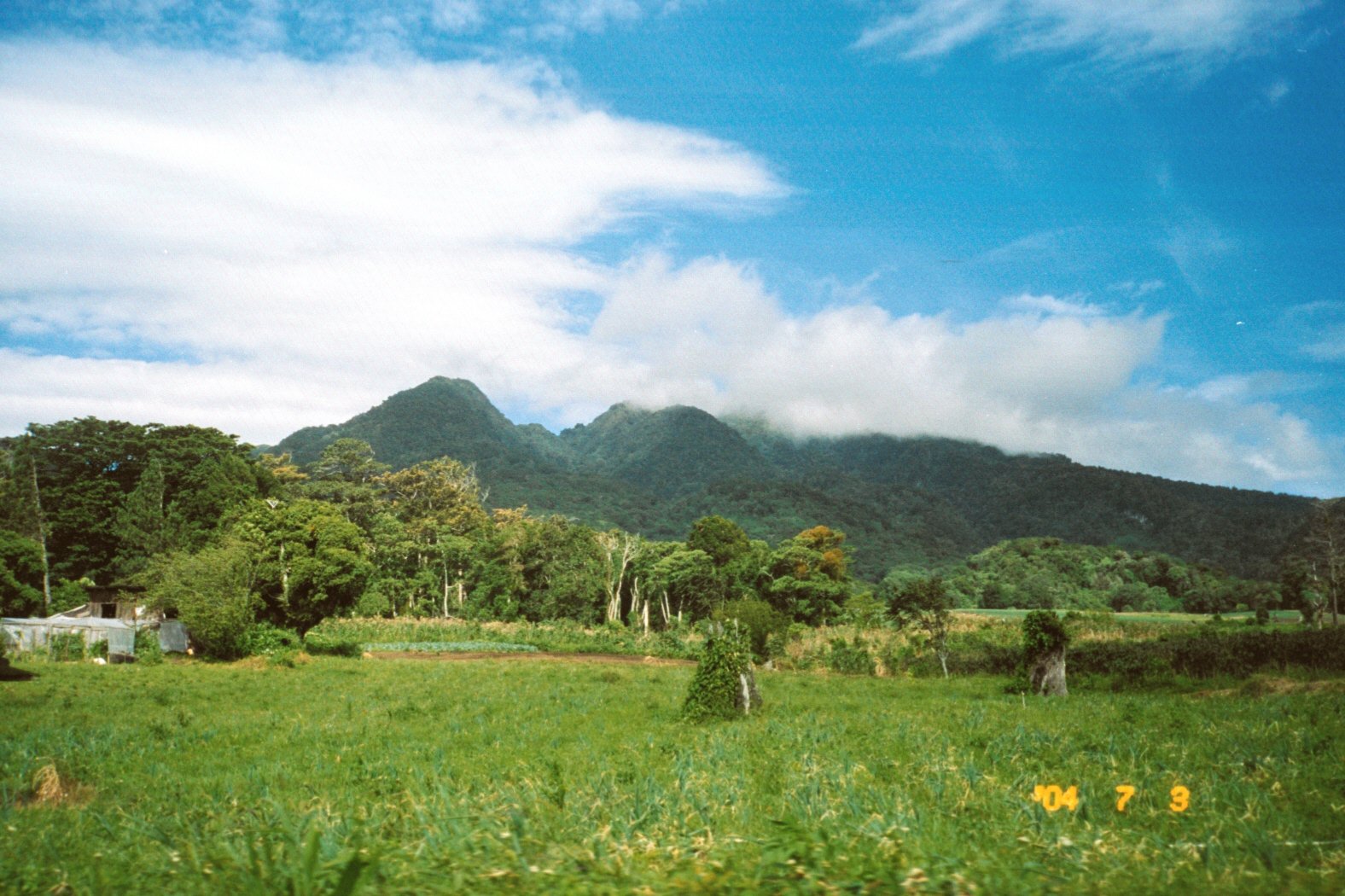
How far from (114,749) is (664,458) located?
17665 centimetres

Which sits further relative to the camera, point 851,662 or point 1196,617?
point 1196,617

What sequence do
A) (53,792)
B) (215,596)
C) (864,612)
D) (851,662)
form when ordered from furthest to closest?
(864,612) → (851,662) → (215,596) → (53,792)

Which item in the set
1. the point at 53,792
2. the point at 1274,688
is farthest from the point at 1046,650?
the point at 53,792

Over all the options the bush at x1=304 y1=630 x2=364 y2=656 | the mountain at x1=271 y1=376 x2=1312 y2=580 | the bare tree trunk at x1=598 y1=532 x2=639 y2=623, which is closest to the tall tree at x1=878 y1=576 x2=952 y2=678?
the bush at x1=304 y1=630 x2=364 y2=656

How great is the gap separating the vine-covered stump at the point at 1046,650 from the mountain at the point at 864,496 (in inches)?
2724

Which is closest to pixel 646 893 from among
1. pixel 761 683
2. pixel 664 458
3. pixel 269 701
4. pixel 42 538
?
pixel 269 701

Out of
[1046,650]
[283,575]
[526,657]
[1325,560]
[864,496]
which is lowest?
[526,657]

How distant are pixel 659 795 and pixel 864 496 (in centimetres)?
15566

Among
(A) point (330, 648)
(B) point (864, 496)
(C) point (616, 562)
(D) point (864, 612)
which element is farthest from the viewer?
(B) point (864, 496)

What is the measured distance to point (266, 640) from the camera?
2909cm

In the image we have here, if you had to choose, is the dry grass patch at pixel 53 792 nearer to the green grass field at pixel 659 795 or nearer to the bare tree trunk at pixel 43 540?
the green grass field at pixel 659 795
